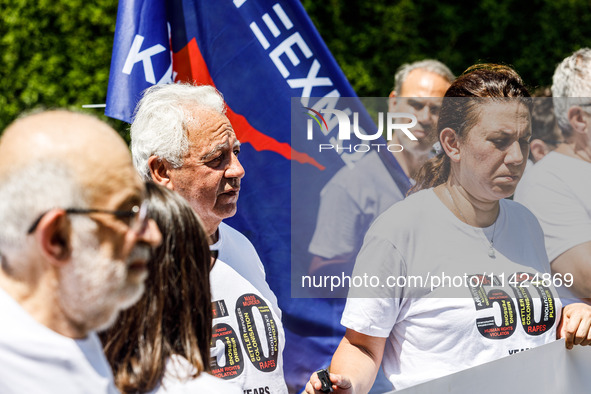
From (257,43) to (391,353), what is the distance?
133 cm

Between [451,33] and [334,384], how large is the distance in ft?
16.0

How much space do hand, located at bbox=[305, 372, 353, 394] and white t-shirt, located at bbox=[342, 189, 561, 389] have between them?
164mm

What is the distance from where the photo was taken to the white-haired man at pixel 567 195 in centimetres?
233

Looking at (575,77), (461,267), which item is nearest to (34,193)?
(461,267)

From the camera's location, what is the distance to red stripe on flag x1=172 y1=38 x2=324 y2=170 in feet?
8.72

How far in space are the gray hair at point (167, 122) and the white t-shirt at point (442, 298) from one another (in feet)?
2.23

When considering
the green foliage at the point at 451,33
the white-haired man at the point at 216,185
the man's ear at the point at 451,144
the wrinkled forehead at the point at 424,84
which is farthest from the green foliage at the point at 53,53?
the man's ear at the point at 451,144

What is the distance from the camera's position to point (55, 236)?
1188mm

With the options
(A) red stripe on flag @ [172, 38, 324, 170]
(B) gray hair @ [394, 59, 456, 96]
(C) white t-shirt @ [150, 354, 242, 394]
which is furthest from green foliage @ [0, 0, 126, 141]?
(C) white t-shirt @ [150, 354, 242, 394]

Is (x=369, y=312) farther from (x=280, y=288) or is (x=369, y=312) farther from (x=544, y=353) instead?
(x=544, y=353)

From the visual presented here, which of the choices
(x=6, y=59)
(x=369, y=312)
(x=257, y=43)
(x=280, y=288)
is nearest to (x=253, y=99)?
(x=257, y=43)

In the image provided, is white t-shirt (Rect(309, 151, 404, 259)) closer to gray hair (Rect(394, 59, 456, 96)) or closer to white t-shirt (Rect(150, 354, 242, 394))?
white t-shirt (Rect(150, 354, 242, 394))

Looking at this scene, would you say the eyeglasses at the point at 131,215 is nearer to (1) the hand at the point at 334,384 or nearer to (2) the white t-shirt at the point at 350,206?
(1) the hand at the point at 334,384

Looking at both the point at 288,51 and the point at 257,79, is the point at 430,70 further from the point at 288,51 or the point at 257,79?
the point at 257,79
